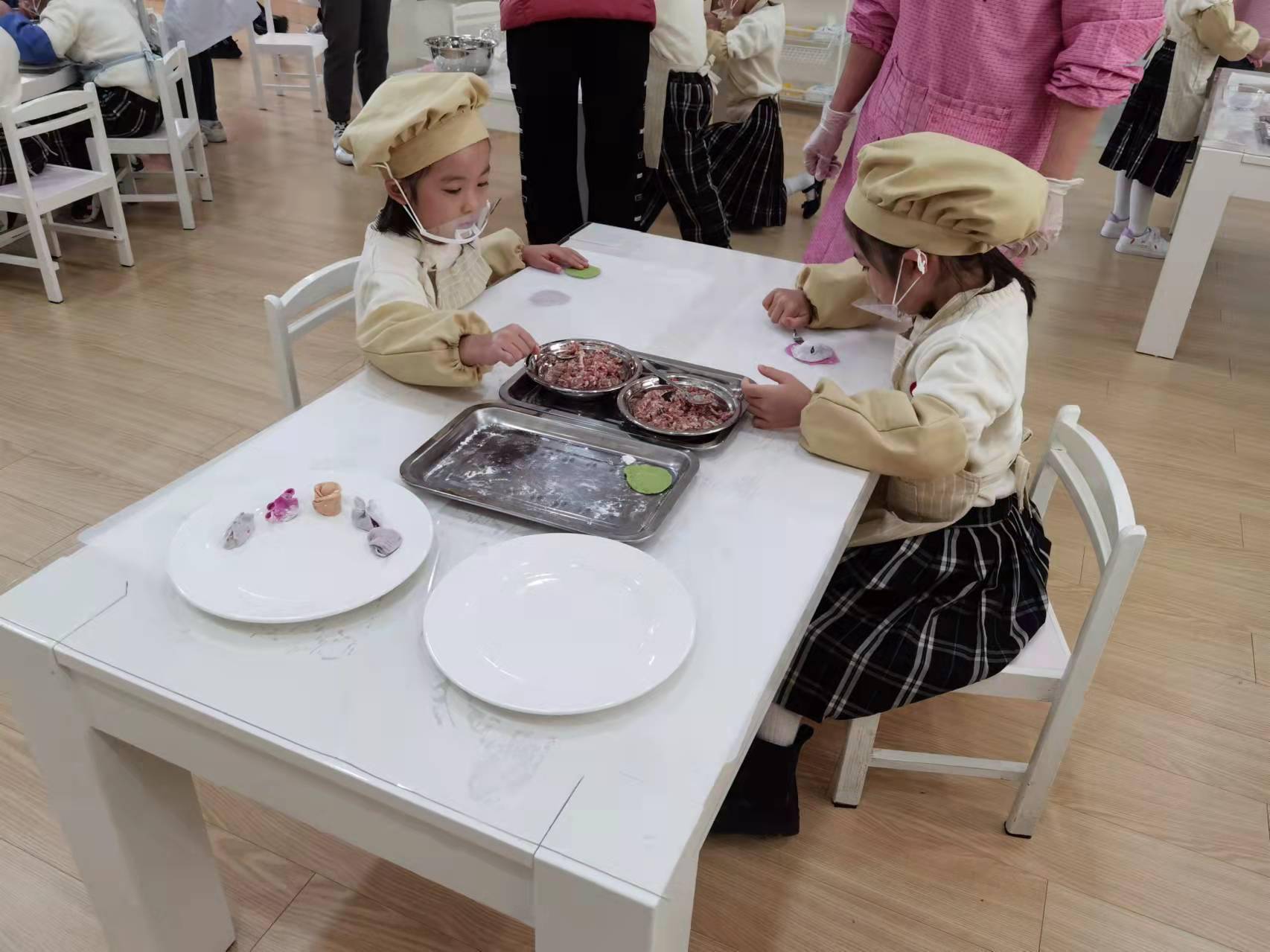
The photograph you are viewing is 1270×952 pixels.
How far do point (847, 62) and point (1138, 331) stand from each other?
1.68 meters

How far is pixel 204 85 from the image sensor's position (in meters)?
4.38

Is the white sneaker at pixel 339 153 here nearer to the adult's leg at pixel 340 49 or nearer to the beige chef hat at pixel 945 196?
the adult's leg at pixel 340 49

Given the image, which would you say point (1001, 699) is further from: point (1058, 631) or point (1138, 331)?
point (1138, 331)

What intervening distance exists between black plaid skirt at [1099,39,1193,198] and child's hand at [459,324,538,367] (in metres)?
3.12

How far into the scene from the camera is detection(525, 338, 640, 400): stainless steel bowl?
4.33 ft

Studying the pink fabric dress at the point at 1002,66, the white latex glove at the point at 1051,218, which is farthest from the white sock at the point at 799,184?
the white latex glove at the point at 1051,218

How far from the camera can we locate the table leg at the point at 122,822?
0.96 metres

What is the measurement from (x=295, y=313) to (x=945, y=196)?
94cm

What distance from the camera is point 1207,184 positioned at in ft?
9.45

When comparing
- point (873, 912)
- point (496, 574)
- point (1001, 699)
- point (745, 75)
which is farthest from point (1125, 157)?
point (496, 574)

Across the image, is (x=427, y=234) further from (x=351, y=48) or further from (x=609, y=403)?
(x=351, y=48)

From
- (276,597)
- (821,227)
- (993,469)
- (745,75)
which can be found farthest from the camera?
(745,75)

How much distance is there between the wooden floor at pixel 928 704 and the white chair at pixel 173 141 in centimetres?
15

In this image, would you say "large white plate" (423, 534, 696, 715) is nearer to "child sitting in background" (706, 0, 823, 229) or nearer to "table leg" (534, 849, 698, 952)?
"table leg" (534, 849, 698, 952)
